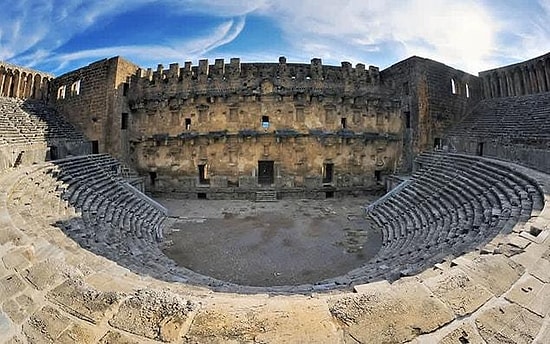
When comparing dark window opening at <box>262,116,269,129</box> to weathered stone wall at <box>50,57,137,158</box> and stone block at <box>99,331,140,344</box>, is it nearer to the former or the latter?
weathered stone wall at <box>50,57,137,158</box>

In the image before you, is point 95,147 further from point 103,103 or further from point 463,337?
point 463,337

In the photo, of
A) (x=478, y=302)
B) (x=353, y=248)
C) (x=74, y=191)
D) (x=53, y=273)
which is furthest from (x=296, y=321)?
(x=74, y=191)

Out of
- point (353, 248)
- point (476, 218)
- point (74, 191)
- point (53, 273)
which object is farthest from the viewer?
point (74, 191)

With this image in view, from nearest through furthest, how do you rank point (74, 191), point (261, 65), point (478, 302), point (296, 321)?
point (296, 321)
point (478, 302)
point (74, 191)
point (261, 65)

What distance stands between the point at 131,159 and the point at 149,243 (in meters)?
10.6

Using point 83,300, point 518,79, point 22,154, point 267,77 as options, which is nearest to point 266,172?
point 267,77

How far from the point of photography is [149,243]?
31.0ft

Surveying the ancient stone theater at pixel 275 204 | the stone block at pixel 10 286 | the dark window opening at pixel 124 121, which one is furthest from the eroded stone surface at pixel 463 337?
the dark window opening at pixel 124 121

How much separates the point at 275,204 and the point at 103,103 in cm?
1175

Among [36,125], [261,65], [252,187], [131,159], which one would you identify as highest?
[261,65]

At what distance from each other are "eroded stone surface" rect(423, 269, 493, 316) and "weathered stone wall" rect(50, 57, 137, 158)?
59.9 feet

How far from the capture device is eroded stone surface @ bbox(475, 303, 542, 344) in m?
2.82

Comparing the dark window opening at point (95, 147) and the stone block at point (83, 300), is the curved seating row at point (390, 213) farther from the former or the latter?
the dark window opening at point (95, 147)

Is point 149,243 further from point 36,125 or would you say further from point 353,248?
point 36,125
